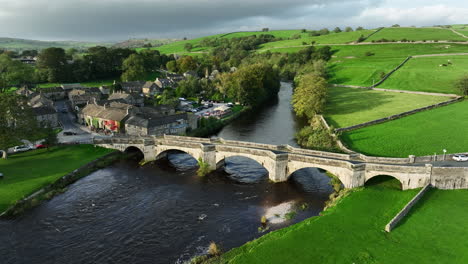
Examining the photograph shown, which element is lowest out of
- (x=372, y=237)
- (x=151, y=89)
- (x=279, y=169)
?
(x=372, y=237)

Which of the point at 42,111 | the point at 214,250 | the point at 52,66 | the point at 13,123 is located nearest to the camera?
the point at 214,250

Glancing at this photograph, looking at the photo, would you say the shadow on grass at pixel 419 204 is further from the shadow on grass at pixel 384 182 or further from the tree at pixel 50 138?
the tree at pixel 50 138

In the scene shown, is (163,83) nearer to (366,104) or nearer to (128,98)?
(128,98)

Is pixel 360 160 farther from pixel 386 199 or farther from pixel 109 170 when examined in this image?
pixel 109 170

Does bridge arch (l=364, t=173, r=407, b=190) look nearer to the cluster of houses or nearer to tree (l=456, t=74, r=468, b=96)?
the cluster of houses

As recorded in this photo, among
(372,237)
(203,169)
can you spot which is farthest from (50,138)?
(372,237)

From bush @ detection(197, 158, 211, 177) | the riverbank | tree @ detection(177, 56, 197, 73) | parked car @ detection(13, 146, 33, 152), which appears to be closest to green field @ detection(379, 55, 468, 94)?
the riverbank

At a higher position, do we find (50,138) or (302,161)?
(50,138)
